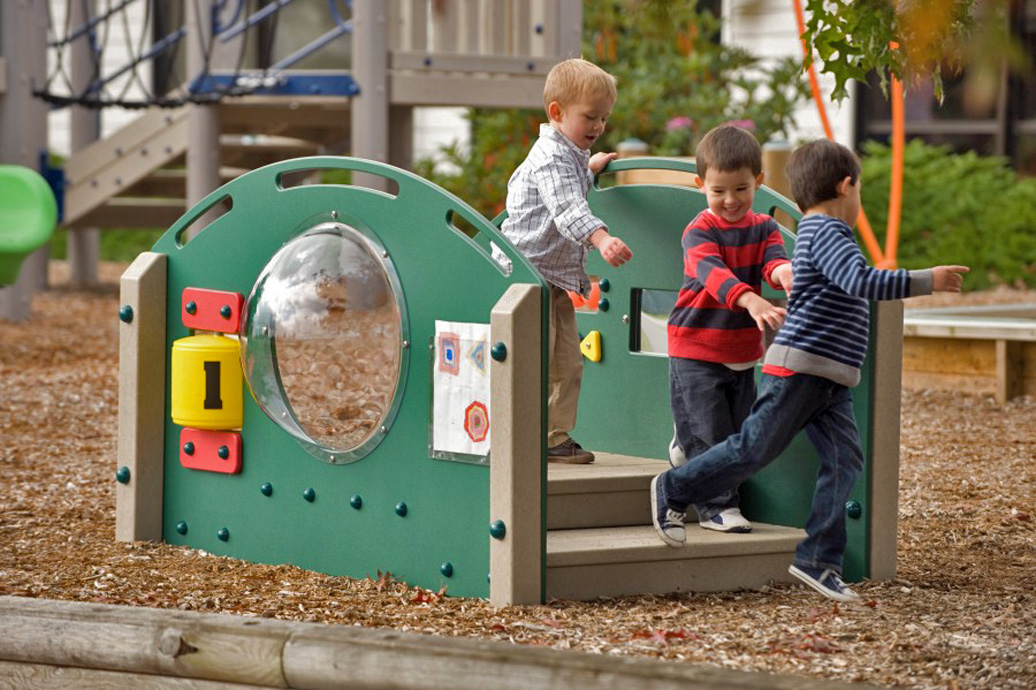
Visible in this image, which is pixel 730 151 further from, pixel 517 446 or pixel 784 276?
pixel 517 446

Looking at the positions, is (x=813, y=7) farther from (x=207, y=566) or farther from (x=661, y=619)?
(x=207, y=566)

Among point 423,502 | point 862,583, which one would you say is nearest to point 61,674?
point 423,502

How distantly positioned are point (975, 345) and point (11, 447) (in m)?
4.54

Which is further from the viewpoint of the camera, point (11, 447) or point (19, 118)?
point (19, 118)

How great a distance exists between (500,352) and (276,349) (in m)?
0.91

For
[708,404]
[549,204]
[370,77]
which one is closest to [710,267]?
[708,404]

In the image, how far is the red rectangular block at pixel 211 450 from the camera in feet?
14.6

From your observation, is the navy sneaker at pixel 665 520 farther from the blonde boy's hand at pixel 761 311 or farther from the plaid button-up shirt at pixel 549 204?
the plaid button-up shirt at pixel 549 204

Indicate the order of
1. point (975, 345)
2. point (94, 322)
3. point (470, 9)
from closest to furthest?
point (975, 345), point (470, 9), point (94, 322)

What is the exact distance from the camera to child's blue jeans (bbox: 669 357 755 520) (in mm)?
4148

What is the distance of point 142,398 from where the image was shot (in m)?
4.60

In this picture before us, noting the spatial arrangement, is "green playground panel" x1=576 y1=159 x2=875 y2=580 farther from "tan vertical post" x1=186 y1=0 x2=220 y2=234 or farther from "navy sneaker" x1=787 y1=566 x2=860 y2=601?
"tan vertical post" x1=186 y1=0 x2=220 y2=234

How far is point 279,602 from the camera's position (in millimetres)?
3793

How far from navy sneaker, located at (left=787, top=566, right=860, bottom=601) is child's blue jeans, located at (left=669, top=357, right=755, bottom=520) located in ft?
1.06
